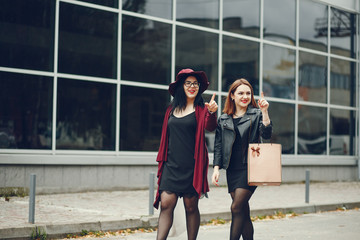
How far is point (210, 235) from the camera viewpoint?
827 centimetres

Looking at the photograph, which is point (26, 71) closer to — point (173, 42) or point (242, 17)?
point (173, 42)

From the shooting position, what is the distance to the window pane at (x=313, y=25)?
19.8 m

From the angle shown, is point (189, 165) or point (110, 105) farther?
point (110, 105)

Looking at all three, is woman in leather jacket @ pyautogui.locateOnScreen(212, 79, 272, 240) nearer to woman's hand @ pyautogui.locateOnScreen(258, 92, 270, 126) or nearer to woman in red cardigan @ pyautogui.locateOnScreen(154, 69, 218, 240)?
woman's hand @ pyautogui.locateOnScreen(258, 92, 270, 126)

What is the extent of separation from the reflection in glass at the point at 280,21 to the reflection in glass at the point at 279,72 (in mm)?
379

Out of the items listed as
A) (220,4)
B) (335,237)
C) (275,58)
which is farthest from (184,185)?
(275,58)

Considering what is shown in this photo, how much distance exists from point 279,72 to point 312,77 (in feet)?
5.94

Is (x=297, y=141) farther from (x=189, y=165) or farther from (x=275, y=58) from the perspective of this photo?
(x=189, y=165)

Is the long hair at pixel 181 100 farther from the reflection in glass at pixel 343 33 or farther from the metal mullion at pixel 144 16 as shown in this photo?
the reflection in glass at pixel 343 33

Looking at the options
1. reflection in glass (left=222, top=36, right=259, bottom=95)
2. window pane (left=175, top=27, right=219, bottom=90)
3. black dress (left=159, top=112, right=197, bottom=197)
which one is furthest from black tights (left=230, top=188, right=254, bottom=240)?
reflection in glass (left=222, top=36, right=259, bottom=95)

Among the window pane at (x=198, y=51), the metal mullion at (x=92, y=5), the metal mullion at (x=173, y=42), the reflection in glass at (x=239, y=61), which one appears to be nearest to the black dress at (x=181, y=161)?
the metal mullion at (x=92, y=5)

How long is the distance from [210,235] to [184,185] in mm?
2843

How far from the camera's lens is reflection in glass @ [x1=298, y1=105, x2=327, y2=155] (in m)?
19.5

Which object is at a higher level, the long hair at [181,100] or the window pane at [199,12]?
the window pane at [199,12]
